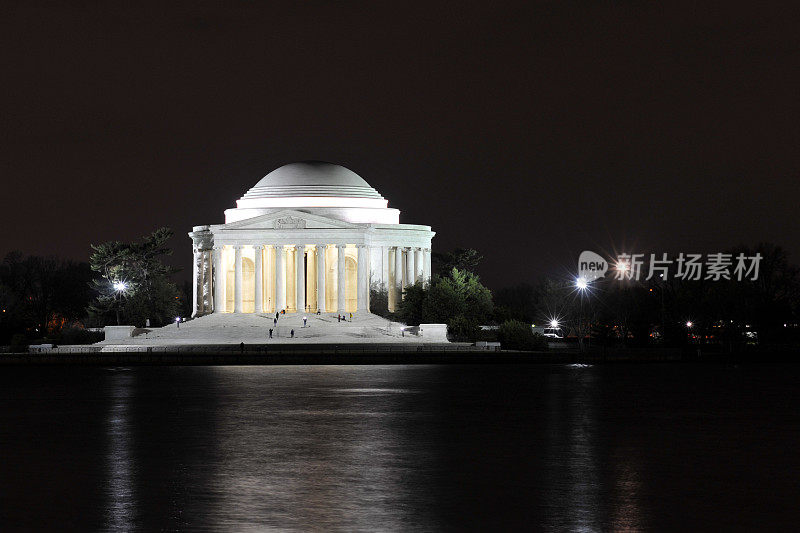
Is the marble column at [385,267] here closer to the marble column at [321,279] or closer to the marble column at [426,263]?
the marble column at [426,263]

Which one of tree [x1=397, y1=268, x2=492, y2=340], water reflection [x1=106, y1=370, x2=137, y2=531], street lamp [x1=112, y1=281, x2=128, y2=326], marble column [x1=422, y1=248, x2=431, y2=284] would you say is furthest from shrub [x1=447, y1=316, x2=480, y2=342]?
water reflection [x1=106, y1=370, x2=137, y2=531]

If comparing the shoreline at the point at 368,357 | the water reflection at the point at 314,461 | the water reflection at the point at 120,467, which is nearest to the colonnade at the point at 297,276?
the shoreline at the point at 368,357

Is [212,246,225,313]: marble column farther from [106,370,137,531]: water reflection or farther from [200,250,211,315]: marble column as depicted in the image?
[106,370,137,531]: water reflection

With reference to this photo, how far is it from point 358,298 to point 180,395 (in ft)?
308

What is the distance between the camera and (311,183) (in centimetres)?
15112

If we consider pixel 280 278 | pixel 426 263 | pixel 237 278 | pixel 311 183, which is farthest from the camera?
pixel 426 263

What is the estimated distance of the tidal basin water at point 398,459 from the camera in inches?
834

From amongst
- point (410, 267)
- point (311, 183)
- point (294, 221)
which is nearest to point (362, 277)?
point (410, 267)

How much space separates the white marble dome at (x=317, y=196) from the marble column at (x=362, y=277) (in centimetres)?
615

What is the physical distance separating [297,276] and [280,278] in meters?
2.01

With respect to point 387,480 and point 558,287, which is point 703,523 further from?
point 558,287

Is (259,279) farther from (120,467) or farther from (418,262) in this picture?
(120,467)

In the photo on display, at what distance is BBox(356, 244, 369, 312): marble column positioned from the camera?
14262cm

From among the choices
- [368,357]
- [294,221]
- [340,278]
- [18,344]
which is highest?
[294,221]
